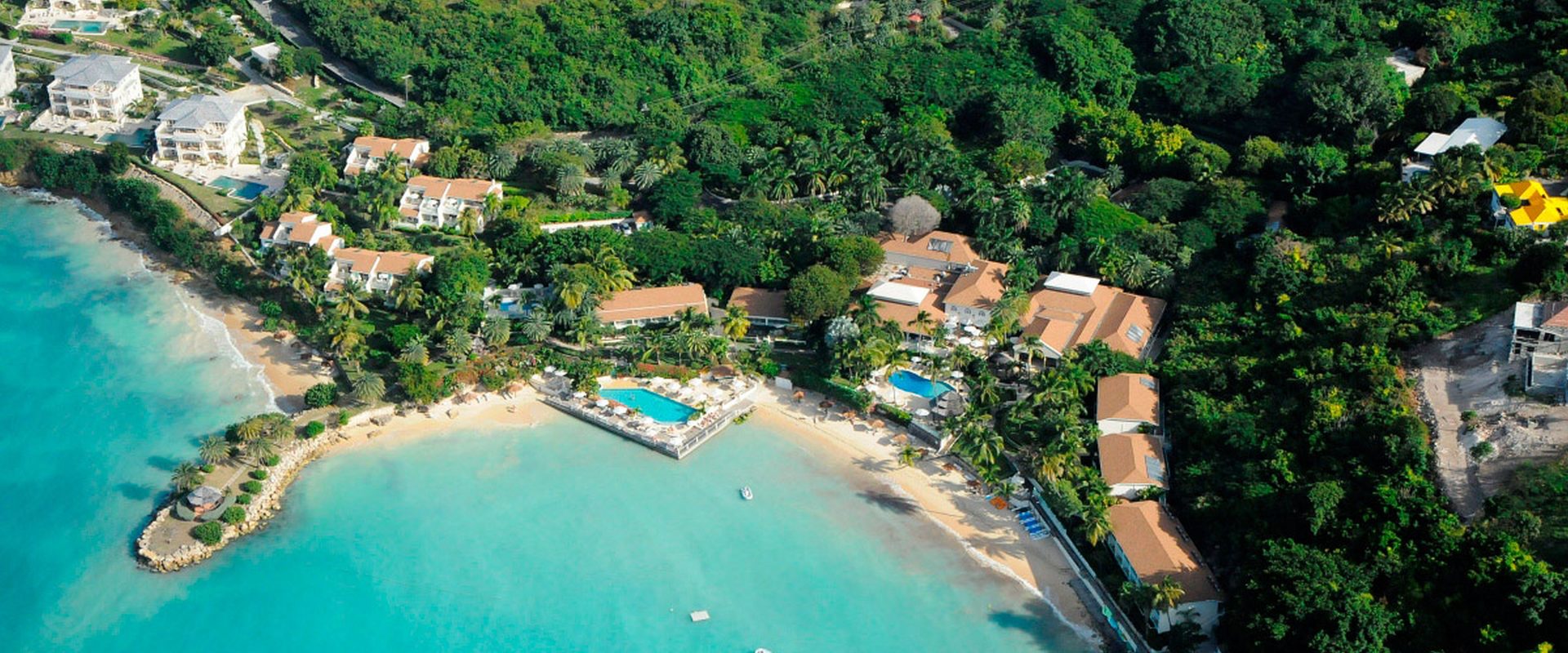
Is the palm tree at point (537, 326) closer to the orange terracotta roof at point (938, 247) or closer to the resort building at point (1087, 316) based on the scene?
the orange terracotta roof at point (938, 247)

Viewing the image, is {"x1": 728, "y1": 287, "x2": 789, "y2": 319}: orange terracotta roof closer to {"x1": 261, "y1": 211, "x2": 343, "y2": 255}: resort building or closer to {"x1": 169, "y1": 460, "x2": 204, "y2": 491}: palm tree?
{"x1": 261, "y1": 211, "x2": 343, "y2": 255}: resort building

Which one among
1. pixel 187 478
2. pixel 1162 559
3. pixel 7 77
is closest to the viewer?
pixel 1162 559

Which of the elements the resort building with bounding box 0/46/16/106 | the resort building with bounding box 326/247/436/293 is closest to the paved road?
the resort building with bounding box 0/46/16/106

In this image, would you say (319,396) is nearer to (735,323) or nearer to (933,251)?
(735,323)

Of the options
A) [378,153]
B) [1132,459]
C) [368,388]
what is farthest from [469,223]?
[1132,459]

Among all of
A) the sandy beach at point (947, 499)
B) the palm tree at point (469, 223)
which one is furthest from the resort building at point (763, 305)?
the palm tree at point (469, 223)

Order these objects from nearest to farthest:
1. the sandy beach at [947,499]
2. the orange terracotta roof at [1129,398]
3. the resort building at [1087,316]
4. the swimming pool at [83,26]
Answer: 1. the sandy beach at [947,499]
2. the orange terracotta roof at [1129,398]
3. the resort building at [1087,316]
4. the swimming pool at [83,26]
